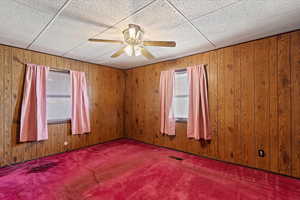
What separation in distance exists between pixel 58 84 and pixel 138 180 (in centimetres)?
287

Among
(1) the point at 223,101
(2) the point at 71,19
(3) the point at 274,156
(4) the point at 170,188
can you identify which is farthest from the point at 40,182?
(3) the point at 274,156

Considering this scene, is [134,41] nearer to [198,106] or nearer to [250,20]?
[250,20]

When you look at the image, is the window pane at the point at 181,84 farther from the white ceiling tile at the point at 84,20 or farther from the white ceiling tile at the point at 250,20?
the white ceiling tile at the point at 84,20

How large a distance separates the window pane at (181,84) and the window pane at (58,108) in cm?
278

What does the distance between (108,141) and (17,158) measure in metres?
2.03

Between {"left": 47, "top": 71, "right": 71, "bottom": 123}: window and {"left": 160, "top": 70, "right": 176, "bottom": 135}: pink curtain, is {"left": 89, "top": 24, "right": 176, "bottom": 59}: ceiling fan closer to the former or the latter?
{"left": 160, "top": 70, "right": 176, "bottom": 135}: pink curtain

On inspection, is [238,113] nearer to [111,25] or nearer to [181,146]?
[181,146]

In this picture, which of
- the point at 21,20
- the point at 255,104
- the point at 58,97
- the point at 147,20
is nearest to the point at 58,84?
the point at 58,97

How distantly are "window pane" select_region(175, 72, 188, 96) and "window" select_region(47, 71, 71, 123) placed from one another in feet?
9.01

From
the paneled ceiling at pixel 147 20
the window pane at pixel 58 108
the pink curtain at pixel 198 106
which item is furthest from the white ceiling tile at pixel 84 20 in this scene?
the pink curtain at pixel 198 106

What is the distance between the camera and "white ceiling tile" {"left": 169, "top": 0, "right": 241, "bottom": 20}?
151 cm

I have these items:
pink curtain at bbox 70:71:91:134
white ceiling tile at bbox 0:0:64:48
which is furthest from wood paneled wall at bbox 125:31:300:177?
white ceiling tile at bbox 0:0:64:48

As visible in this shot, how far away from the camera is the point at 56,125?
3.24 m

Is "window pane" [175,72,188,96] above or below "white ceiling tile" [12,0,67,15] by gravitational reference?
below
